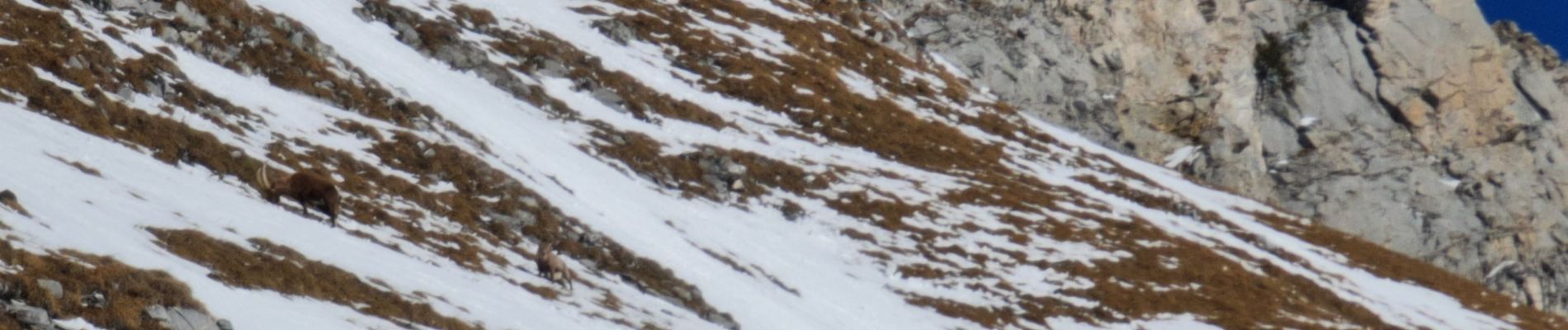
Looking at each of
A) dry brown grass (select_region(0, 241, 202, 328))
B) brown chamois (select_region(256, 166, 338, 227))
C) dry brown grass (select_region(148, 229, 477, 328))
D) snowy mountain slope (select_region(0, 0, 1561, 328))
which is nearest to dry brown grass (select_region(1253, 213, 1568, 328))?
snowy mountain slope (select_region(0, 0, 1561, 328))

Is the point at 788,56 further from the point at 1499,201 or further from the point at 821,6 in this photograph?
the point at 1499,201

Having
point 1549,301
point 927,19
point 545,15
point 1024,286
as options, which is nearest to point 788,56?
point 545,15

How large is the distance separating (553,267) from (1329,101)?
6081cm

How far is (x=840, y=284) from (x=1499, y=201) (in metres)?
49.4

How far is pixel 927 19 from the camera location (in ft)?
237

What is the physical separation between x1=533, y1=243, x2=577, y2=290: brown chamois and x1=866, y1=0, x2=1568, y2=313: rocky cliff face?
4150cm

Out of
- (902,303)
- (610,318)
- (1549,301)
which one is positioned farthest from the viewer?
(1549,301)

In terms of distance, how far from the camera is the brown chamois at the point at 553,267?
86.9ft

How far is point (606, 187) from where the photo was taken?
37969 millimetres

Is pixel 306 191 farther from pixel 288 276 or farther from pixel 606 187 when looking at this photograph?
pixel 606 187

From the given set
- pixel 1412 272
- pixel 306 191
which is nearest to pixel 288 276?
pixel 306 191

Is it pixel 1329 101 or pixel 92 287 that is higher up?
pixel 1329 101

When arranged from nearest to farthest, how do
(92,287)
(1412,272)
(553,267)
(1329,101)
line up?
(92,287) < (553,267) < (1412,272) < (1329,101)

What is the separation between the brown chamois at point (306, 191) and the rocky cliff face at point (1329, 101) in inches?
1744
